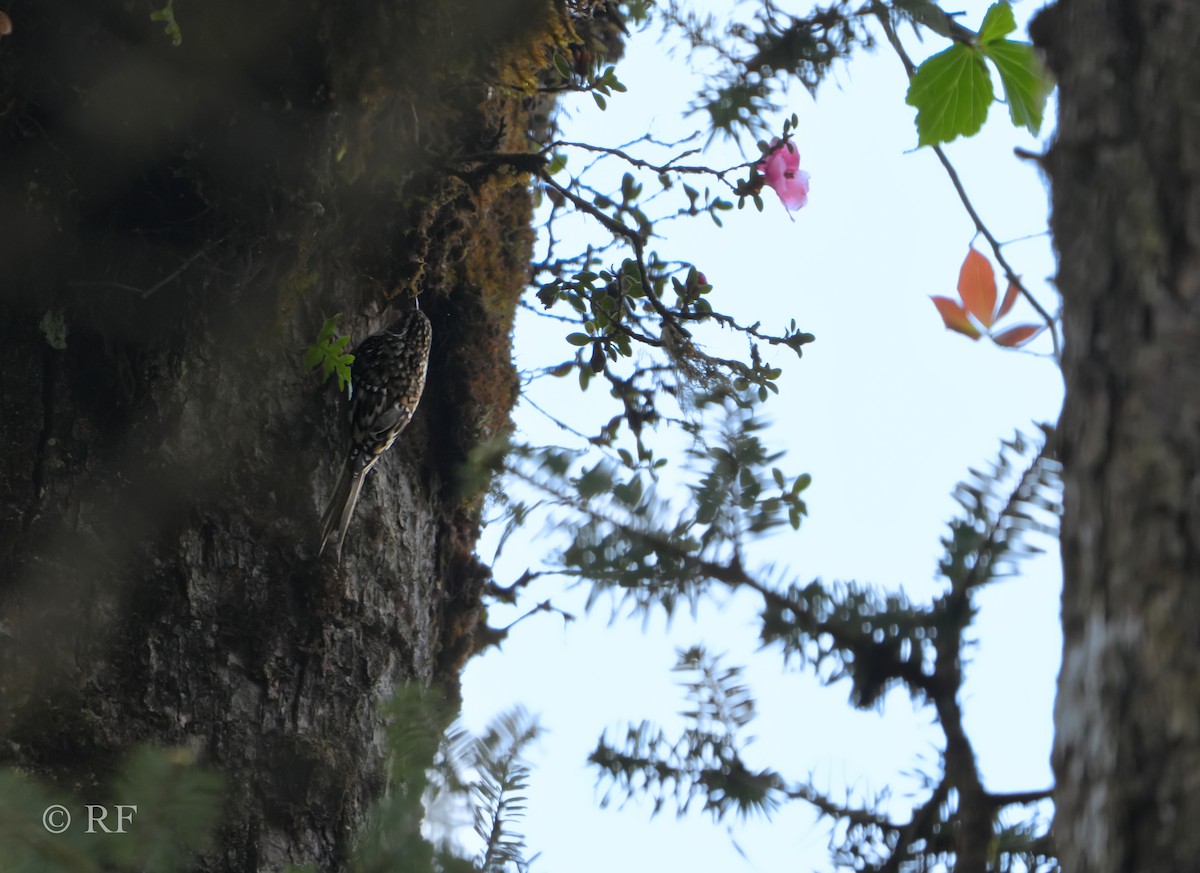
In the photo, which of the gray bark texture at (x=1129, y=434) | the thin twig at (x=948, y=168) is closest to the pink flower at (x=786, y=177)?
the thin twig at (x=948, y=168)

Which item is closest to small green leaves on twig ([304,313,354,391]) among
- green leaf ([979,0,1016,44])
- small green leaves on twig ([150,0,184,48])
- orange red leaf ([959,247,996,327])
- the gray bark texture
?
small green leaves on twig ([150,0,184,48])

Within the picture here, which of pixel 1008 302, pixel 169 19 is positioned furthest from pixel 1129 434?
pixel 169 19

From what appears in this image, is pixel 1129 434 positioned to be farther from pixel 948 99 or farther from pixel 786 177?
pixel 786 177

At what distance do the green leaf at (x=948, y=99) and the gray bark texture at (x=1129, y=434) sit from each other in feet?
4.98

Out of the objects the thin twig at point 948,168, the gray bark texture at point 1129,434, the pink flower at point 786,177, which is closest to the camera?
the gray bark texture at point 1129,434

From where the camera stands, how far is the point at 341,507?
3.12 metres

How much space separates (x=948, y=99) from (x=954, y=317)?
2.07 ft

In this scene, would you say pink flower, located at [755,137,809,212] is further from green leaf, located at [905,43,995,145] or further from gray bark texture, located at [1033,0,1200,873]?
gray bark texture, located at [1033,0,1200,873]

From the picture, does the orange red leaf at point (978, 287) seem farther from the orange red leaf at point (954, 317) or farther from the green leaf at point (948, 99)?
the green leaf at point (948, 99)

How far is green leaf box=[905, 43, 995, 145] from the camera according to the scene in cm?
269

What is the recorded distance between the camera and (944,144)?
2721 millimetres

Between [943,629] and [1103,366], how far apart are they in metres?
0.31

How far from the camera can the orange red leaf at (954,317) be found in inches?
93.7

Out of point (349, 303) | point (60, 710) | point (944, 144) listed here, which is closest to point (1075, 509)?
point (944, 144)
